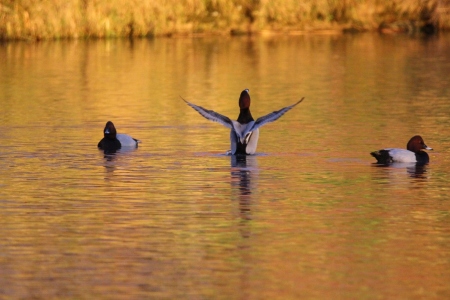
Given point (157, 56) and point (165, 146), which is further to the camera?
point (157, 56)

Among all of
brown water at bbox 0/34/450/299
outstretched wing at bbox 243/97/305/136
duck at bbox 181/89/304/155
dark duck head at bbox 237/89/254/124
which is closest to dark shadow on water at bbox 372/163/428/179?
brown water at bbox 0/34/450/299

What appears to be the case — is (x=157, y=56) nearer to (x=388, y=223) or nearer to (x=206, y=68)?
(x=206, y=68)

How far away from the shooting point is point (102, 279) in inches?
402

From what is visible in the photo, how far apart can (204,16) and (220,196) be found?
35773 millimetres

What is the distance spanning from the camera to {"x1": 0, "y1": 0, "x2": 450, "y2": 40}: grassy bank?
43.8 meters

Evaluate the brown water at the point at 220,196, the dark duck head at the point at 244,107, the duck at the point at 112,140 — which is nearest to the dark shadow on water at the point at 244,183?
the brown water at the point at 220,196

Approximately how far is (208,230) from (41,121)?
10.5 metres

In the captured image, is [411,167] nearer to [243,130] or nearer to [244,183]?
[243,130]

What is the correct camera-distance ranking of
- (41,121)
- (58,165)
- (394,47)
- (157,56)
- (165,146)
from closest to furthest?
(58,165), (165,146), (41,121), (157,56), (394,47)

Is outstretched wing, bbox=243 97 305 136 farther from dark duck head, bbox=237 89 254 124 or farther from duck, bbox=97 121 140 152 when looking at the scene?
duck, bbox=97 121 140 152

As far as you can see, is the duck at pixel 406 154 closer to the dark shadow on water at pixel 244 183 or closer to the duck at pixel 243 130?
the duck at pixel 243 130

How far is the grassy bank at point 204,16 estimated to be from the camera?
1724 inches

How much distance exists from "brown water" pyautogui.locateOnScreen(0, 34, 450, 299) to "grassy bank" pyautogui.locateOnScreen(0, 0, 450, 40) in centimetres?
1360

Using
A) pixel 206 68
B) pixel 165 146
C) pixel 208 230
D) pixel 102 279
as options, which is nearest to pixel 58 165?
pixel 165 146
